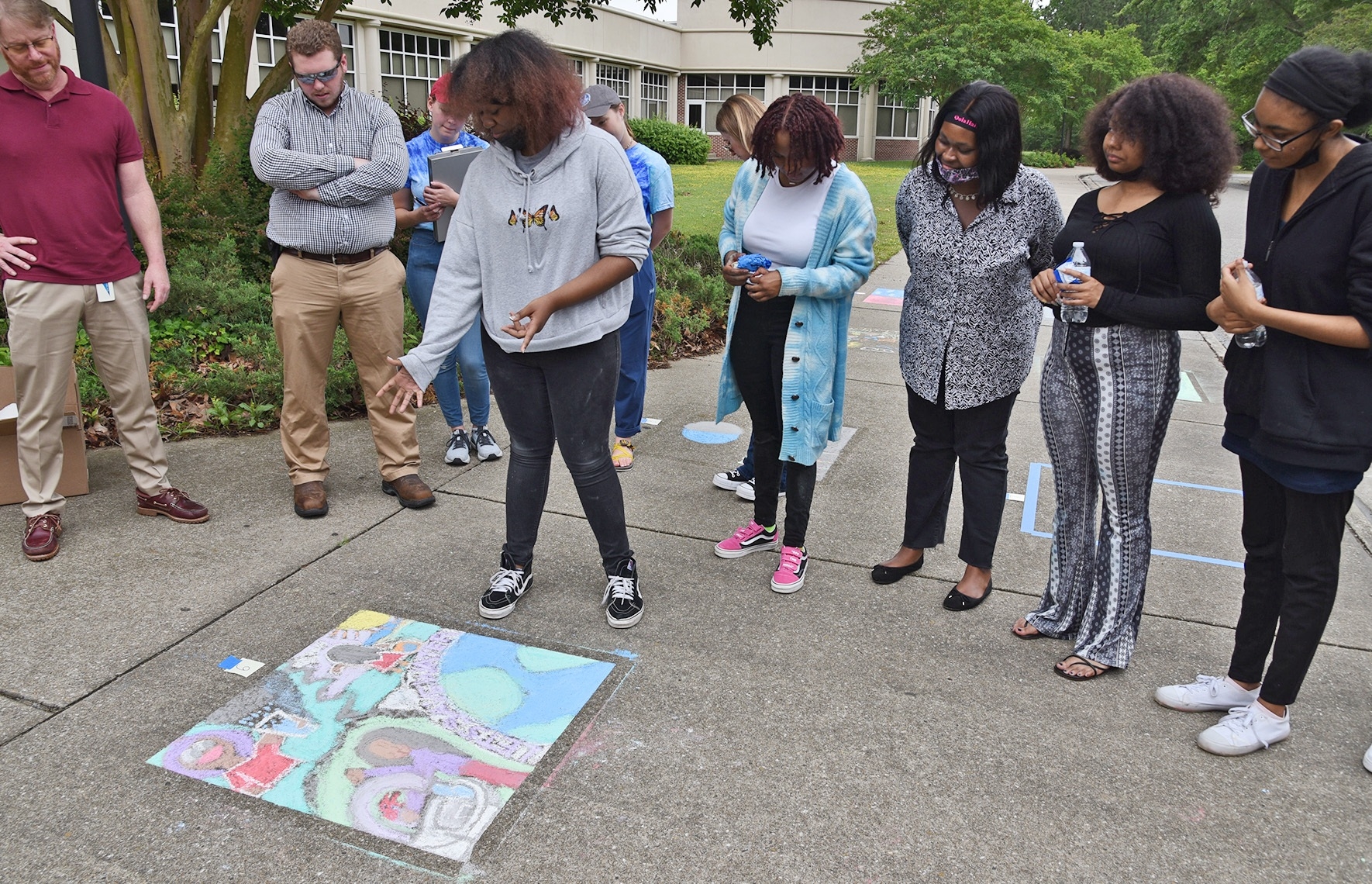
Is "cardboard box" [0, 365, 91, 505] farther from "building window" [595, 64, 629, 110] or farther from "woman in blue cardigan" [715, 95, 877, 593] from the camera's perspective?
"building window" [595, 64, 629, 110]

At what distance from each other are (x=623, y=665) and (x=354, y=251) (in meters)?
2.39

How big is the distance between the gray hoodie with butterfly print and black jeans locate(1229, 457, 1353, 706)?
2.10 m

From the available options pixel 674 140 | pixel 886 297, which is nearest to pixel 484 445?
pixel 886 297

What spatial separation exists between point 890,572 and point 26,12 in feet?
13.1

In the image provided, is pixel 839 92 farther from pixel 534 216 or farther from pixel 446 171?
pixel 534 216

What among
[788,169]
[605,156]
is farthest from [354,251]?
[788,169]

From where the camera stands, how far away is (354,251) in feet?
14.3

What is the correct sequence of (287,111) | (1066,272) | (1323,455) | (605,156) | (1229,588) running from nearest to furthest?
Result: (1323,455) → (1066,272) → (605,156) → (1229,588) → (287,111)

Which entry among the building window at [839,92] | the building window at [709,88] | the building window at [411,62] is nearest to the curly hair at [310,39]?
the building window at [411,62]

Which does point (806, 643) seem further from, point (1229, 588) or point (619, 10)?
point (619, 10)

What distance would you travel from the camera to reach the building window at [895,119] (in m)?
48.2

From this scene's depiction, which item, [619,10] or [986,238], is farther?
[619,10]

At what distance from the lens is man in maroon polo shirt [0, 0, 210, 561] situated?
3723mm

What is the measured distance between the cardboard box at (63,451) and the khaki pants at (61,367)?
0.47 feet
